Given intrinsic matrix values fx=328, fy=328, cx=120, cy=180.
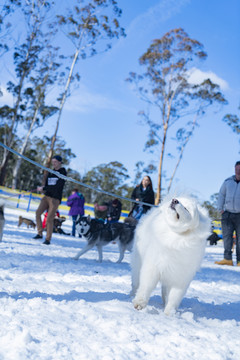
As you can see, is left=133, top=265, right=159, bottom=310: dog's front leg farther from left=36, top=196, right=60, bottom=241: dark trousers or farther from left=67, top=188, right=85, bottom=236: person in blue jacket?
left=67, top=188, right=85, bottom=236: person in blue jacket

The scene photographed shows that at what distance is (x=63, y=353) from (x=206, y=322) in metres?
1.46

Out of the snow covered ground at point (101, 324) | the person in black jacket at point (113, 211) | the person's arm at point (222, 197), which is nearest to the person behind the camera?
the snow covered ground at point (101, 324)

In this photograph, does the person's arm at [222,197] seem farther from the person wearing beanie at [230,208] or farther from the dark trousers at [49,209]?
the dark trousers at [49,209]

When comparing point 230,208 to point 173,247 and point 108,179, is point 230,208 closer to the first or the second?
point 173,247

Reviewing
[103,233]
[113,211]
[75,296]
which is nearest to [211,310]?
[75,296]

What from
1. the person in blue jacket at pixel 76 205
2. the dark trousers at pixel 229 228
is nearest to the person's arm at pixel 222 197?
the dark trousers at pixel 229 228

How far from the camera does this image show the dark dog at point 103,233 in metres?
6.63

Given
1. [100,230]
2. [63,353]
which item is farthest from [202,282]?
[63,353]

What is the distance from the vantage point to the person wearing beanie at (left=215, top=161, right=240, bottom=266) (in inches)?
296

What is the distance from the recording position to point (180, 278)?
9.00ft

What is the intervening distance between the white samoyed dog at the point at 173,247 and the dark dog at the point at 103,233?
3787mm

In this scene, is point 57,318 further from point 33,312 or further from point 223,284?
point 223,284

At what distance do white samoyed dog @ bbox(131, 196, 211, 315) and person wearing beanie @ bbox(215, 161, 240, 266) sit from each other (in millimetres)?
4993

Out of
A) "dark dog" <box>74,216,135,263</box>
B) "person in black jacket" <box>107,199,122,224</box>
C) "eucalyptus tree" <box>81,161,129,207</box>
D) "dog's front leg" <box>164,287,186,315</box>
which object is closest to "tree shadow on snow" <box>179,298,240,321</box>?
"dog's front leg" <box>164,287,186,315</box>
